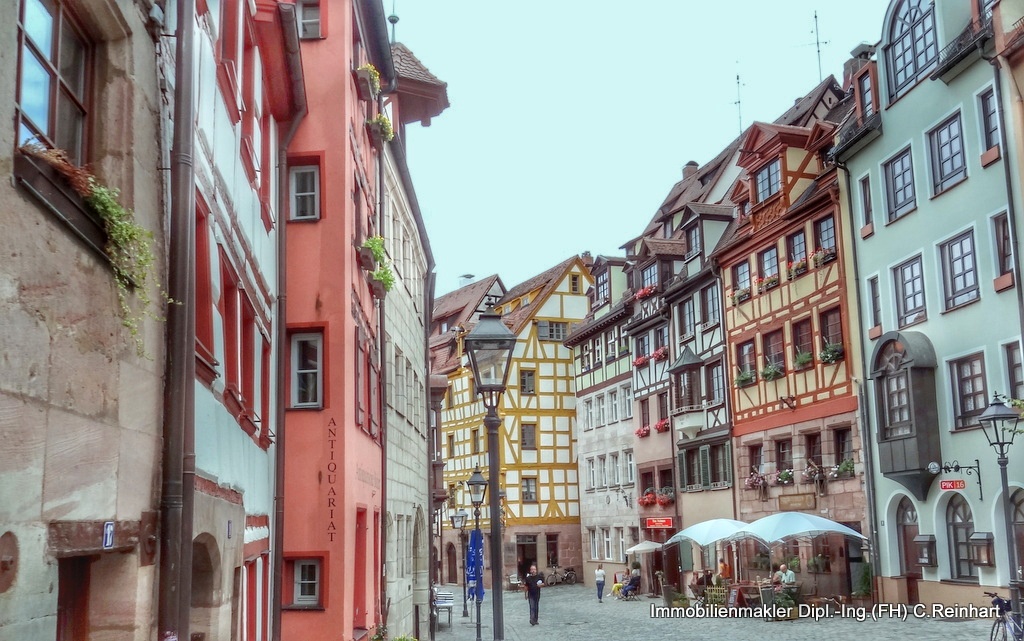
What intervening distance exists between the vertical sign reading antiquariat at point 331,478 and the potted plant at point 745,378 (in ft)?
72.2

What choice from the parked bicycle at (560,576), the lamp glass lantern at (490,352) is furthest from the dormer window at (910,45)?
the parked bicycle at (560,576)

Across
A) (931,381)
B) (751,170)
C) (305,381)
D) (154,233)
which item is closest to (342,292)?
(305,381)

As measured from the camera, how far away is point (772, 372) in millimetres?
32500

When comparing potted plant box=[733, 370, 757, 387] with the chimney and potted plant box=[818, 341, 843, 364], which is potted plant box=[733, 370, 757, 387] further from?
the chimney

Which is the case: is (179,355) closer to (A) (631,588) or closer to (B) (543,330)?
(A) (631,588)

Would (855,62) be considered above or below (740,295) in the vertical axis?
above

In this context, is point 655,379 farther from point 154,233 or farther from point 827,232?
point 154,233

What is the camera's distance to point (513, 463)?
56531 millimetres

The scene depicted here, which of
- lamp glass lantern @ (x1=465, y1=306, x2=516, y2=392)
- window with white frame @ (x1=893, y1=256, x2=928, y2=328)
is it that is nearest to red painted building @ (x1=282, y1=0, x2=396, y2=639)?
lamp glass lantern @ (x1=465, y1=306, x2=516, y2=392)

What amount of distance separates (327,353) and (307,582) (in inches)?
110

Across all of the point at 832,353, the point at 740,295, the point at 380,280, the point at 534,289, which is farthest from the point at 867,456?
the point at 534,289

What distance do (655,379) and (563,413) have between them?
1533 cm

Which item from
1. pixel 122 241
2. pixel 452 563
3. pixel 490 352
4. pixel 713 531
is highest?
pixel 490 352

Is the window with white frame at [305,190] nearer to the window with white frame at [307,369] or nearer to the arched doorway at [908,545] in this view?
the window with white frame at [307,369]
